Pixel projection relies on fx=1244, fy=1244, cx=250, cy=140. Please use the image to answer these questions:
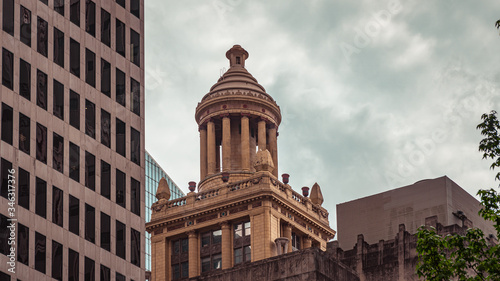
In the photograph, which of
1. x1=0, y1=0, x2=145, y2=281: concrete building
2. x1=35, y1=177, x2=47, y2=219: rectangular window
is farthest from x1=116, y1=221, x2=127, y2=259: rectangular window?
x1=35, y1=177, x2=47, y2=219: rectangular window

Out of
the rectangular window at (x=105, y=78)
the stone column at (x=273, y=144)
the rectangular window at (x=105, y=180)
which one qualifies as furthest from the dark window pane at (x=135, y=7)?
the stone column at (x=273, y=144)

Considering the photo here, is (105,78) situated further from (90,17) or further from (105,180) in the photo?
(105,180)

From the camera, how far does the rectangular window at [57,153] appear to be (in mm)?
78500

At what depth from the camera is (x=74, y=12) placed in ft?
276

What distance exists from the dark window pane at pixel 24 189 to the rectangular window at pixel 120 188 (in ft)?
30.5

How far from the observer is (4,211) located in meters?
73.2

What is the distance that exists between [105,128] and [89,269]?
1068 cm

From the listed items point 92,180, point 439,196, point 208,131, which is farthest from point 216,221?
point 92,180

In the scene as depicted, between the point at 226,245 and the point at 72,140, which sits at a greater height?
the point at 226,245

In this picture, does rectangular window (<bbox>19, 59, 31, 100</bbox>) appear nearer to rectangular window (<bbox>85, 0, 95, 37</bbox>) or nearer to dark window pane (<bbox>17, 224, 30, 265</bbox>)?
rectangular window (<bbox>85, 0, 95, 37</bbox>)

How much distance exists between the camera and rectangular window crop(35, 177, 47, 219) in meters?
76.1

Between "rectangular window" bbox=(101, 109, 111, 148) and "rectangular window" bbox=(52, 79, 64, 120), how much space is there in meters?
4.27

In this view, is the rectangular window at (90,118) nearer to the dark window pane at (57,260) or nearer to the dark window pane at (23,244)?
the dark window pane at (57,260)

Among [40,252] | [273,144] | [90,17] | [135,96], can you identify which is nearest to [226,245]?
[273,144]
